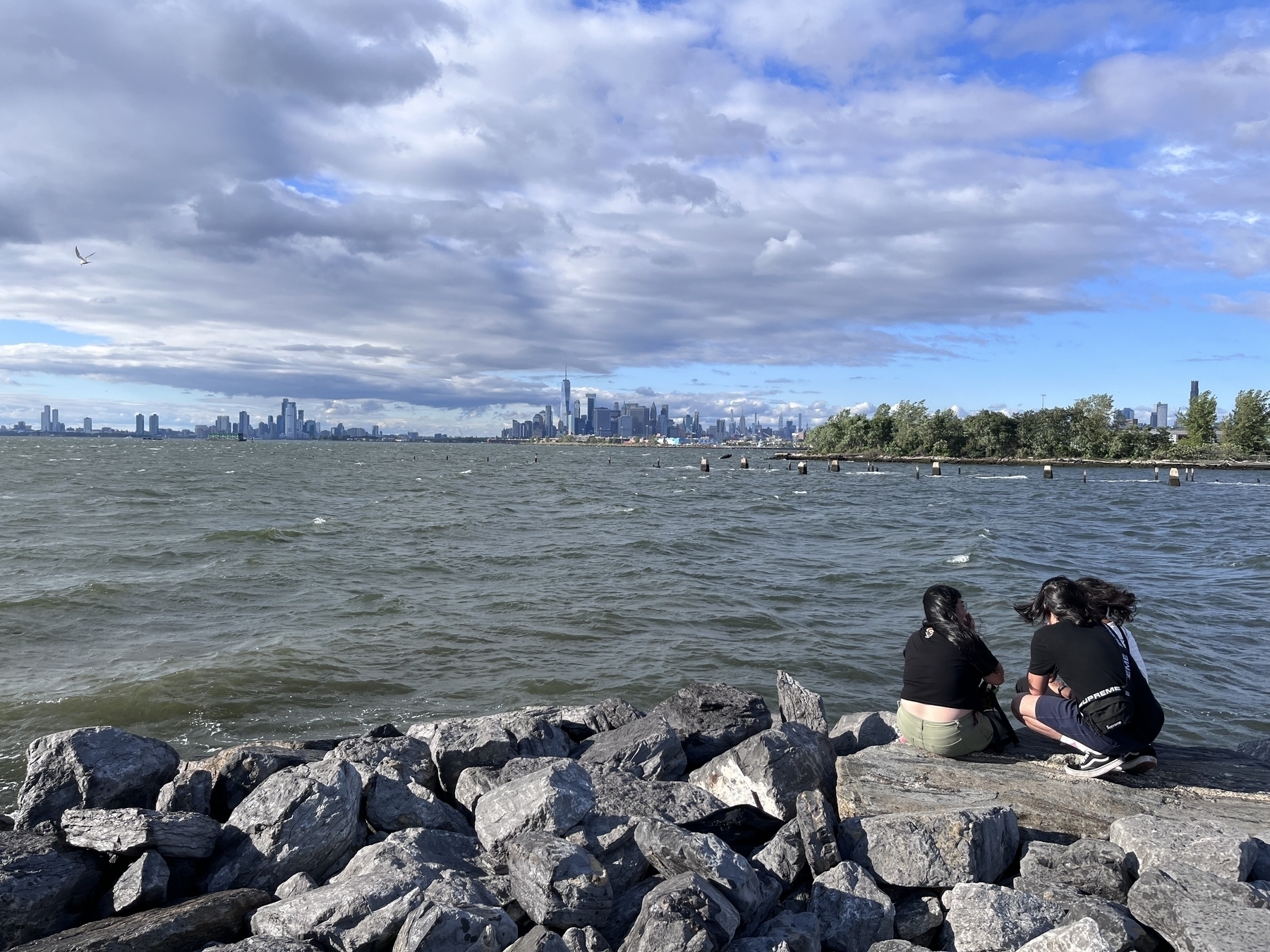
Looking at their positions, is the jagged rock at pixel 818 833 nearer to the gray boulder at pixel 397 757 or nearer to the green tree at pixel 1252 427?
the gray boulder at pixel 397 757

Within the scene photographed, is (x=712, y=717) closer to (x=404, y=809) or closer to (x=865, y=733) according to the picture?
(x=865, y=733)

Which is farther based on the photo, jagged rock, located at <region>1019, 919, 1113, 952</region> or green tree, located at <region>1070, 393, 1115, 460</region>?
green tree, located at <region>1070, 393, 1115, 460</region>

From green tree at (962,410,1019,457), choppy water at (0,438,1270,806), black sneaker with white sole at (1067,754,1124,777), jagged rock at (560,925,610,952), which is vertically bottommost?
choppy water at (0,438,1270,806)

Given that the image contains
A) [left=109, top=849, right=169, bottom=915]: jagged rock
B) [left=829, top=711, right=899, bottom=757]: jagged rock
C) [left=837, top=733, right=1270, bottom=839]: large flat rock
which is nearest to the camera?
[left=109, top=849, right=169, bottom=915]: jagged rock

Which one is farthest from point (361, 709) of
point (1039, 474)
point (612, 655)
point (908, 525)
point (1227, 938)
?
point (1039, 474)

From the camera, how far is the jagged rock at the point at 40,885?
4484 mm

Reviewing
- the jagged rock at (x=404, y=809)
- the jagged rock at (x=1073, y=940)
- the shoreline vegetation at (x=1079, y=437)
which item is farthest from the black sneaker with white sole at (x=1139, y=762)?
the shoreline vegetation at (x=1079, y=437)

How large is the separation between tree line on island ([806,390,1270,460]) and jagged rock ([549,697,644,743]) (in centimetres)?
13699

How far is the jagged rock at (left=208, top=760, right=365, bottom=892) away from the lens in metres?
5.12

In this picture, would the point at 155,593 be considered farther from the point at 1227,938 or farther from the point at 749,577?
the point at 1227,938

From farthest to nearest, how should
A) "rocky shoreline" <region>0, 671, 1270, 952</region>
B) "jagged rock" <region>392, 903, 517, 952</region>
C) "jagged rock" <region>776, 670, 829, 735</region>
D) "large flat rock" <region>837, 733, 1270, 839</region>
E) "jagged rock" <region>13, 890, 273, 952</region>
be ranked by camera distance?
"jagged rock" <region>776, 670, 829, 735</region> < "large flat rock" <region>837, 733, 1270, 839</region> < "rocky shoreline" <region>0, 671, 1270, 952</region> < "jagged rock" <region>13, 890, 273, 952</region> < "jagged rock" <region>392, 903, 517, 952</region>

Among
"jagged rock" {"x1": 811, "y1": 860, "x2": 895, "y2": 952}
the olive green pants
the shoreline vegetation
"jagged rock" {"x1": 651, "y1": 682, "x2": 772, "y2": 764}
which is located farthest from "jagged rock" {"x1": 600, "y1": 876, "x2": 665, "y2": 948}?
the shoreline vegetation

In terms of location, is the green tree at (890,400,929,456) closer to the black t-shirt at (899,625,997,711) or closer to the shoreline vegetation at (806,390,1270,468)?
the shoreline vegetation at (806,390,1270,468)

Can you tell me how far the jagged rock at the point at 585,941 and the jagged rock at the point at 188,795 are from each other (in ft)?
10.2
